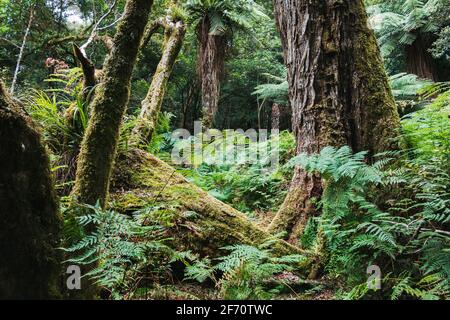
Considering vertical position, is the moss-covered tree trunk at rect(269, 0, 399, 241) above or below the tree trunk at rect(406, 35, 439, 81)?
below

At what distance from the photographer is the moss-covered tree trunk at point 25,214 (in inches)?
58.7

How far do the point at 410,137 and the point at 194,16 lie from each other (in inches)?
426

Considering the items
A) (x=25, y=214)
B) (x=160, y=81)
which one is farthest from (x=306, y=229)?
(x=160, y=81)

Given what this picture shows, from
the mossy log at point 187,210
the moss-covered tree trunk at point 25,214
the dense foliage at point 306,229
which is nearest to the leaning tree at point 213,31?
the dense foliage at point 306,229

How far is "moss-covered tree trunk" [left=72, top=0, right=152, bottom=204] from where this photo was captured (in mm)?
2064

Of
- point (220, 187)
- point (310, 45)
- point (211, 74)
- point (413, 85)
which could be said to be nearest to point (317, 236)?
point (310, 45)

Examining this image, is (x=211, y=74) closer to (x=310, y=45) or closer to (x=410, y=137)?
(x=310, y=45)

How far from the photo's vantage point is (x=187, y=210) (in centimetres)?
287

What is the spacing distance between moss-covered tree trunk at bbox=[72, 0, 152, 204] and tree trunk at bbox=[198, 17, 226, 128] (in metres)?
9.02

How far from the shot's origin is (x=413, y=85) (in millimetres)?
9289

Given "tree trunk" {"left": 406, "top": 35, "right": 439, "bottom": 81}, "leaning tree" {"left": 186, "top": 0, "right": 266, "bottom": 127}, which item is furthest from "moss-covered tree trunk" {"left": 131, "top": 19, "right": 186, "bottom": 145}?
"tree trunk" {"left": 406, "top": 35, "right": 439, "bottom": 81}

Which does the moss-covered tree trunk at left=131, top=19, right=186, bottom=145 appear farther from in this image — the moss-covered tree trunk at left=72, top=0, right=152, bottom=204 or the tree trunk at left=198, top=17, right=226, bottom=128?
the tree trunk at left=198, top=17, right=226, bottom=128

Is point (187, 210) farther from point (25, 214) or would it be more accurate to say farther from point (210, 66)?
point (210, 66)

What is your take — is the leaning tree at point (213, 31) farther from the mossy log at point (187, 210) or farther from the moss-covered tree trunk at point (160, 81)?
the mossy log at point (187, 210)
